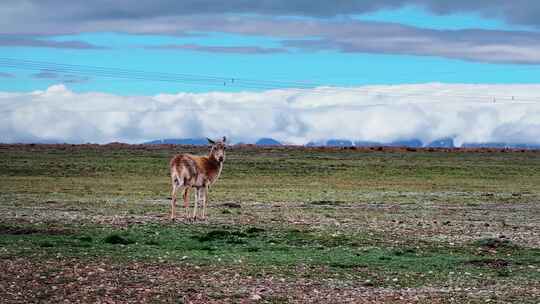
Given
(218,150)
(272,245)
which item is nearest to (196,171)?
(218,150)

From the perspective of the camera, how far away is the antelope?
31.0 metres

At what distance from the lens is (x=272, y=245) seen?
2427cm

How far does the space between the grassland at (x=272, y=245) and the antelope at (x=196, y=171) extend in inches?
A: 45.9

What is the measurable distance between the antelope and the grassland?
117 centimetres

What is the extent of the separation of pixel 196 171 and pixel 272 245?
7.71 meters

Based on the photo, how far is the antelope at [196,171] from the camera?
31.0 metres

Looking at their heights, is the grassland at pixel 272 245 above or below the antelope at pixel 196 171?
below

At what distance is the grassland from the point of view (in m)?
18.1

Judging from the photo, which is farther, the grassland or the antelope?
the antelope

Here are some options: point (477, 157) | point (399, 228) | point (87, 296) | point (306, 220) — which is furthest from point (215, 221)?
point (477, 157)

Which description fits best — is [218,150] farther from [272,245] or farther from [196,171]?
[272,245]

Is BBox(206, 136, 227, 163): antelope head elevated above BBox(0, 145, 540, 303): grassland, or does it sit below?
above

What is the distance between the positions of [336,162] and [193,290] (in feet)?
212

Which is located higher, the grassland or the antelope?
the antelope
